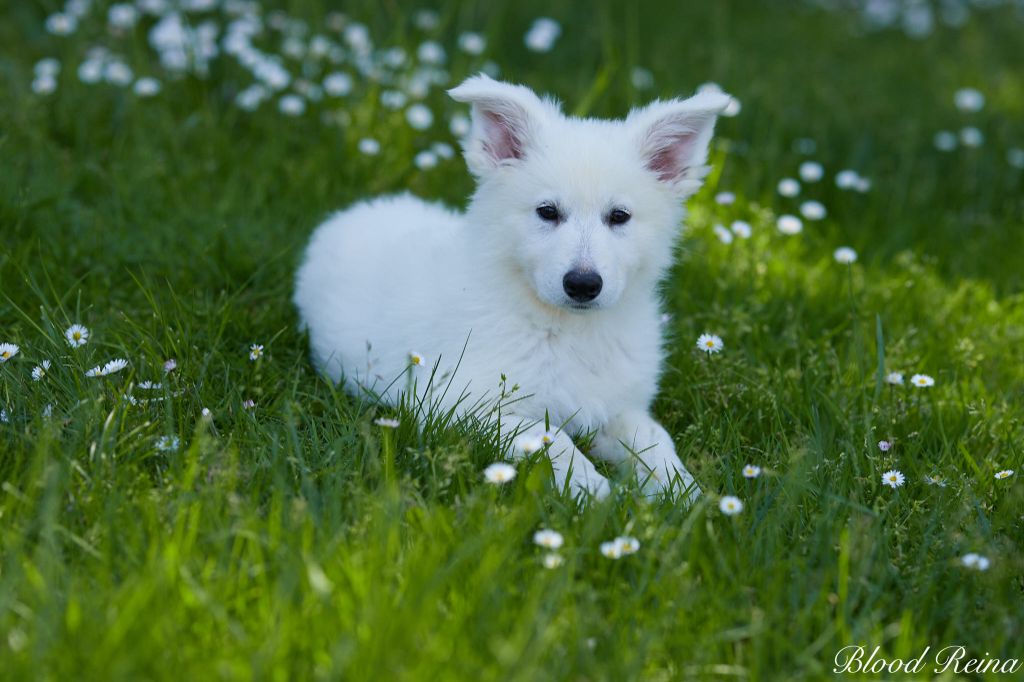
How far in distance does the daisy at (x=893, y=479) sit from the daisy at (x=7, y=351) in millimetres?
2504

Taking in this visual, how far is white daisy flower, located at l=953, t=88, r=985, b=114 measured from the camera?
20.1ft

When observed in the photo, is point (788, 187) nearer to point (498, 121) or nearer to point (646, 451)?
point (498, 121)

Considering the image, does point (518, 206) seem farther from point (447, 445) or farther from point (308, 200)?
point (308, 200)

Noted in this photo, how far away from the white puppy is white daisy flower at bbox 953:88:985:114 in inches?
137

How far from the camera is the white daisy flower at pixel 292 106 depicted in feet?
16.5

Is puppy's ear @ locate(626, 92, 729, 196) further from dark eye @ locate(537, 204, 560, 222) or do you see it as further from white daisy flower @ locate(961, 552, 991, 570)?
white daisy flower @ locate(961, 552, 991, 570)

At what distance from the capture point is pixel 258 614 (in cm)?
222

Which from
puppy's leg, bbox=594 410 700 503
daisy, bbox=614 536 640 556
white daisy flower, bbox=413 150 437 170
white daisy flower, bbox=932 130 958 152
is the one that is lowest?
puppy's leg, bbox=594 410 700 503

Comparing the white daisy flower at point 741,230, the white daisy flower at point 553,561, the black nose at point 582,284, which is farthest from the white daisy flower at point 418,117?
the white daisy flower at point 553,561

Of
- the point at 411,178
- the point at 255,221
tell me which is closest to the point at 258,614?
the point at 255,221

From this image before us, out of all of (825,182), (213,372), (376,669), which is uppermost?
(825,182)

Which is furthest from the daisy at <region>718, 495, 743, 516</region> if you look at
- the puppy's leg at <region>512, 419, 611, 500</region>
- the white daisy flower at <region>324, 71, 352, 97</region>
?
the white daisy flower at <region>324, 71, 352, 97</region>

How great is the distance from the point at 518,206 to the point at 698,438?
92 centimetres

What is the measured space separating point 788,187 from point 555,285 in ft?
6.63
